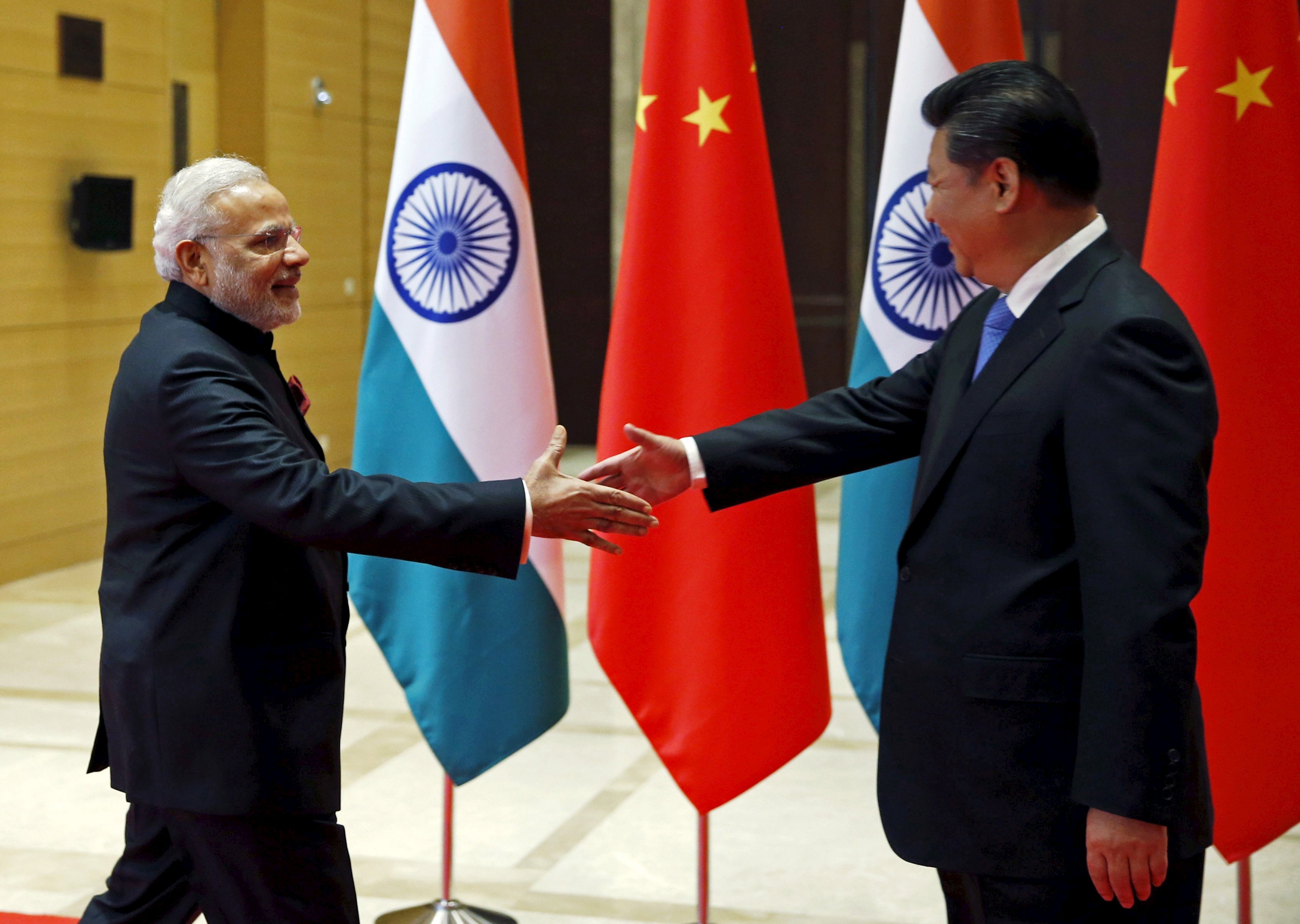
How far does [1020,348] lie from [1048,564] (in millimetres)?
282

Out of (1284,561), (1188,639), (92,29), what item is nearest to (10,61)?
(92,29)

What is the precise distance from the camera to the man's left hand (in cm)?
175

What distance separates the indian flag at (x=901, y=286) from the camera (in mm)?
2998

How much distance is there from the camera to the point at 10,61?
21.6 feet

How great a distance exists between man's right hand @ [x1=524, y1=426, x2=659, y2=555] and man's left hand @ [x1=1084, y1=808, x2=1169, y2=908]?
0.84 meters

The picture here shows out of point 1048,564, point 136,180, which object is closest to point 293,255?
point 1048,564

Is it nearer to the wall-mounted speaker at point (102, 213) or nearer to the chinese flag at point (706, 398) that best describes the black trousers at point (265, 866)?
the chinese flag at point (706, 398)

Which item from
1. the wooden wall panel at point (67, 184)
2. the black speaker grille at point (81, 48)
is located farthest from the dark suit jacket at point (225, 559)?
the black speaker grille at point (81, 48)

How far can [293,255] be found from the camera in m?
2.25

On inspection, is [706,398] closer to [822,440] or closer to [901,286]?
[901,286]

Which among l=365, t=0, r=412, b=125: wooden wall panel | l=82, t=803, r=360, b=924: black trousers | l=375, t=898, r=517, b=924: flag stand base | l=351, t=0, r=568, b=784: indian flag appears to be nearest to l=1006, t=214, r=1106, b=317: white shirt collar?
A: l=82, t=803, r=360, b=924: black trousers

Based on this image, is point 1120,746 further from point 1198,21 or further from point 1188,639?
point 1198,21

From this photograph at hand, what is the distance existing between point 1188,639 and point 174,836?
1.42 m

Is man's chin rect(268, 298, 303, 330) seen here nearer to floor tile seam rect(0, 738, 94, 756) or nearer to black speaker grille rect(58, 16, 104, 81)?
floor tile seam rect(0, 738, 94, 756)
